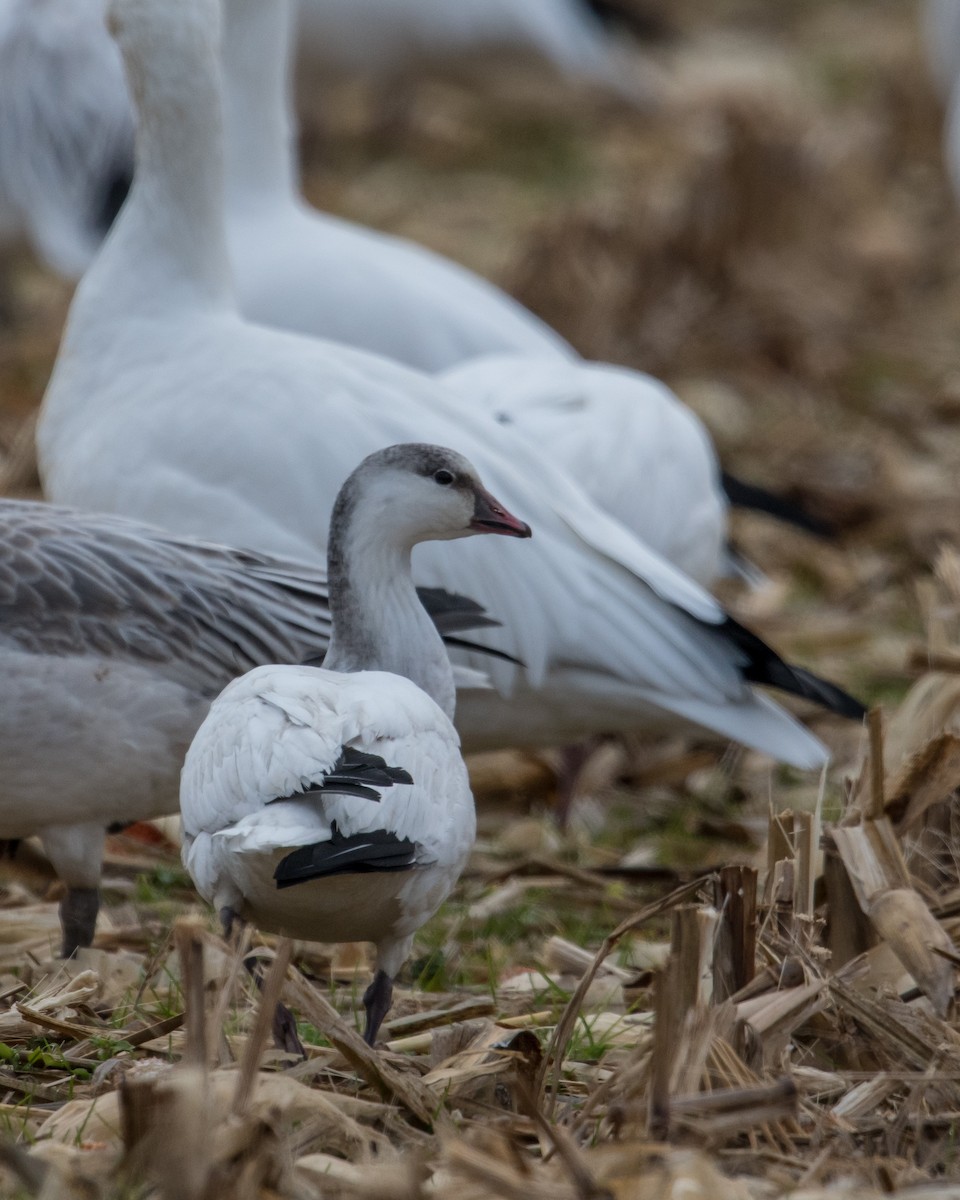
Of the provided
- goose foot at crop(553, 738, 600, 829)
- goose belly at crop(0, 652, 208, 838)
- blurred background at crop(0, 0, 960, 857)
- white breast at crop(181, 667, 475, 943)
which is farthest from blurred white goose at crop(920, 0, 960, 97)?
white breast at crop(181, 667, 475, 943)

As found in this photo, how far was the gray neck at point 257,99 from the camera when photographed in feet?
15.8

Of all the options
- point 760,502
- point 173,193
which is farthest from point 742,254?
point 173,193

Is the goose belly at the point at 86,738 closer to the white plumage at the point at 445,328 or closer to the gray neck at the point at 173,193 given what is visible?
the gray neck at the point at 173,193

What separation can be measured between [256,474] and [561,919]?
0.94 metres

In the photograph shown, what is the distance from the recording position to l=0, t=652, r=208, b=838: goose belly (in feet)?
8.69

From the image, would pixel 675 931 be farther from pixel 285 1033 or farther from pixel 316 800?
pixel 285 1033

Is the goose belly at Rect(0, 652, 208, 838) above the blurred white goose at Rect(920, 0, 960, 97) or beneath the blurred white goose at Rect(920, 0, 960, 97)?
beneath

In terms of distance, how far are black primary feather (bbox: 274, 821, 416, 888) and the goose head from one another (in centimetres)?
59

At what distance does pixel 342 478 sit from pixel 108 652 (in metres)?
0.64

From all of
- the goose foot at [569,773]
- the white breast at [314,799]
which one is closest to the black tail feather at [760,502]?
the goose foot at [569,773]

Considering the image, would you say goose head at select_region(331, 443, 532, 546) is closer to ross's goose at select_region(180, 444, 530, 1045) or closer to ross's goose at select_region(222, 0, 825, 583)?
ross's goose at select_region(180, 444, 530, 1045)

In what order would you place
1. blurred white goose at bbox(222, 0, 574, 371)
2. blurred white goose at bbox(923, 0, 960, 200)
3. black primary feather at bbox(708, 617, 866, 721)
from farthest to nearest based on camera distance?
blurred white goose at bbox(923, 0, 960, 200), blurred white goose at bbox(222, 0, 574, 371), black primary feather at bbox(708, 617, 866, 721)

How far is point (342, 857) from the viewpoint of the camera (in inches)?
81.0

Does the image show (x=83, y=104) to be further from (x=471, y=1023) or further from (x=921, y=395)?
(x=471, y=1023)
